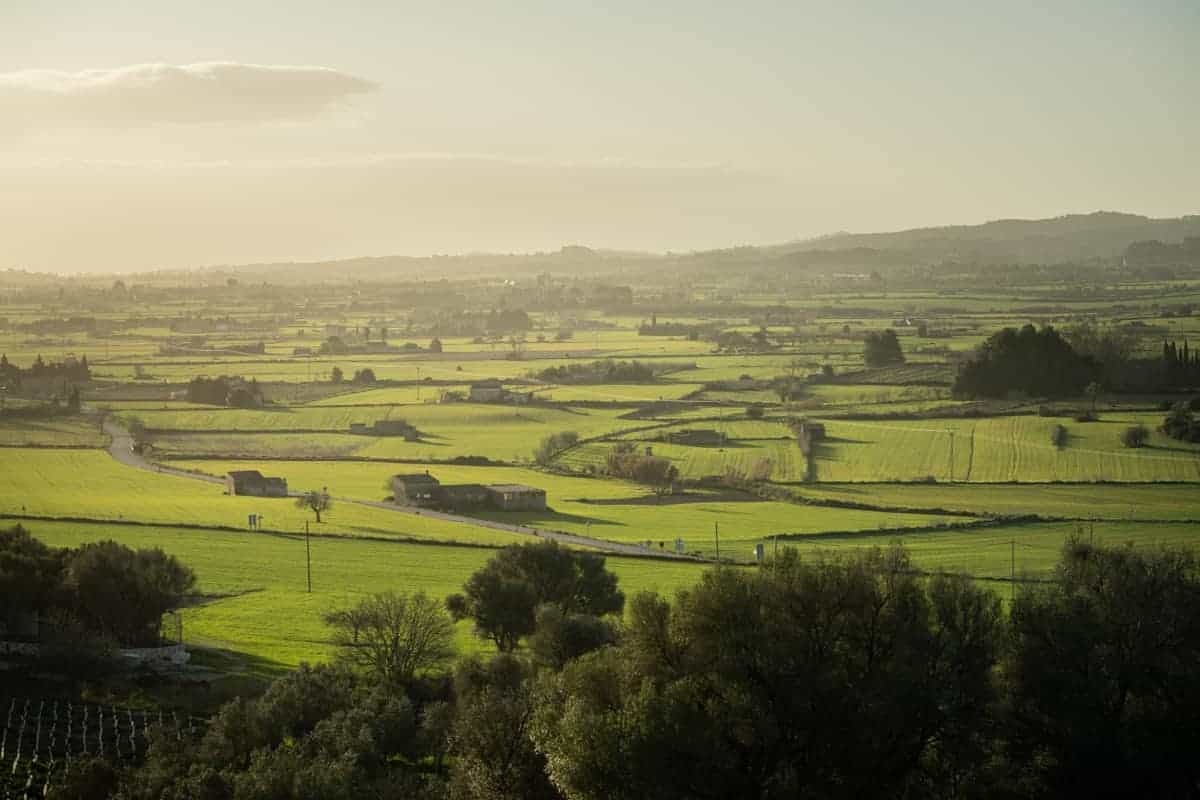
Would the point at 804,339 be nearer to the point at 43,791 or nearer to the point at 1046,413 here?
the point at 1046,413

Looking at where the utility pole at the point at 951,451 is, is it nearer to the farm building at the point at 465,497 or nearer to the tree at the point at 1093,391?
the tree at the point at 1093,391

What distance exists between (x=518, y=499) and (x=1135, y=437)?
2270 centimetres

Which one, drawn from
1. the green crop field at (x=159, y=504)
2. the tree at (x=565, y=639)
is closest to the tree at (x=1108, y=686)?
the tree at (x=565, y=639)

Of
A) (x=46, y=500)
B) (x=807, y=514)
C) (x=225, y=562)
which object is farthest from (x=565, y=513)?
(x=46, y=500)

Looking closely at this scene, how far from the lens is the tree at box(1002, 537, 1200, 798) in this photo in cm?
2150

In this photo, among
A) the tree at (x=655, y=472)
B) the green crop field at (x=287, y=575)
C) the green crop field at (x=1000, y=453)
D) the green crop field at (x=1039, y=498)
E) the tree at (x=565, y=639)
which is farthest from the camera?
the tree at (x=655, y=472)

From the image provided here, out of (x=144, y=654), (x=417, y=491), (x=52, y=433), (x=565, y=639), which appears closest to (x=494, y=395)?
(x=52, y=433)

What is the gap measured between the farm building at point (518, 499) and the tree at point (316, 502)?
16.8ft

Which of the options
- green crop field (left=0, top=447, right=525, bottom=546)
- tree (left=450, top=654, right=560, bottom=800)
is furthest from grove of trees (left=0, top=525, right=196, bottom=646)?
tree (left=450, top=654, right=560, bottom=800)

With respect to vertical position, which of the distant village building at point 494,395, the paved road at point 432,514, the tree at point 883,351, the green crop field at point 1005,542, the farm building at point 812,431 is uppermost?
the tree at point 883,351

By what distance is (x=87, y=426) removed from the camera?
207 feet

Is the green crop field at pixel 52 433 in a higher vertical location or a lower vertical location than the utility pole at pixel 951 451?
higher

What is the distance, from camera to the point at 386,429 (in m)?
63.6

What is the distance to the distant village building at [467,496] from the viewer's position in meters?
47.0
